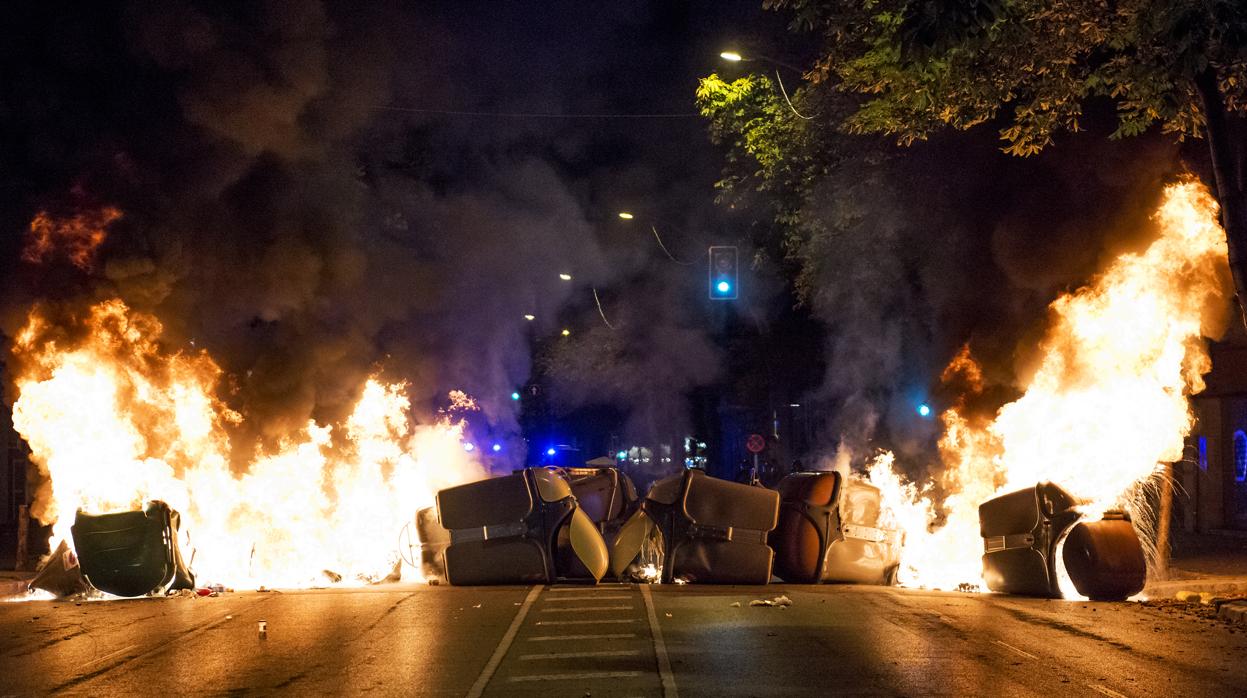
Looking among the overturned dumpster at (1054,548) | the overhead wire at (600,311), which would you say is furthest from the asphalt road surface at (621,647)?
the overhead wire at (600,311)

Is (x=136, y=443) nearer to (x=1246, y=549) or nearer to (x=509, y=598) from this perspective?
(x=509, y=598)

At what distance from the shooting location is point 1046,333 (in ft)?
54.3

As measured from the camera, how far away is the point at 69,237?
17266 millimetres

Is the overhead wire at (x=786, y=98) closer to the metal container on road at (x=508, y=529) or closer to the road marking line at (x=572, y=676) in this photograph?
the metal container on road at (x=508, y=529)

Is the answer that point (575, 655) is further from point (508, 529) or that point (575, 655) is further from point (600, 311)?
point (600, 311)

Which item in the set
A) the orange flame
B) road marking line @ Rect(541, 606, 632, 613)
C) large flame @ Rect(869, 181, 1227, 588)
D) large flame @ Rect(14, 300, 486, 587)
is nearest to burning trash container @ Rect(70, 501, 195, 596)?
large flame @ Rect(14, 300, 486, 587)

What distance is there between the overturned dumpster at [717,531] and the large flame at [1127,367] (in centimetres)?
349

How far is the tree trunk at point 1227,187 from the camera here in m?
11.9

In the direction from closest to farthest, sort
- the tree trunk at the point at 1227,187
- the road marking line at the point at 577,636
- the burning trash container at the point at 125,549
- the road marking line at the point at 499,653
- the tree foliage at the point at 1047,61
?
the road marking line at the point at 499,653 → the tree foliage at the point at 1047,61 → the road marking line at the point at 577,636 → the tree trunk at the point at 1227,187 → the burning trash container at the point at 125,549

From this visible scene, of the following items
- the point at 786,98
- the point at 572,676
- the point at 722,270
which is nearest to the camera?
the point at 572,676

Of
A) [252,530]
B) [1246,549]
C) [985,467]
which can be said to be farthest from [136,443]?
[1246,549]

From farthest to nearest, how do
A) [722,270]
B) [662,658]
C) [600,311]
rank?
[600,311] < [722,270] < [662,658]

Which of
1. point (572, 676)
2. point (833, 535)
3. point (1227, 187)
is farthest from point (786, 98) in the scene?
point (572, 676)

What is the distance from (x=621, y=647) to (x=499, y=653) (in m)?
1.06
